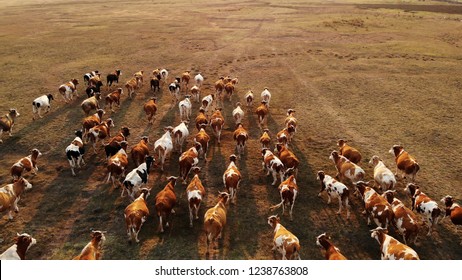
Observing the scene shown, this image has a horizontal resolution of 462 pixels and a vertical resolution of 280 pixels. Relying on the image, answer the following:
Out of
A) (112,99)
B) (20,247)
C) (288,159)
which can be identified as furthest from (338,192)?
(112,99)

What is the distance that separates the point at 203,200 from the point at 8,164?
31.6 feet

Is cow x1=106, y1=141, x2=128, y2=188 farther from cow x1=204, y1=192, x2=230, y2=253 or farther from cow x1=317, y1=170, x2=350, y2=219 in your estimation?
cow x1=317, y1=170, x2=350, y2=219

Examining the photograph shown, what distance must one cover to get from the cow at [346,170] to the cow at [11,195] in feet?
41.7

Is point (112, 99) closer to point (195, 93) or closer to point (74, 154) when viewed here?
point (195, 93)

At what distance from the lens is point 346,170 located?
1477 cm

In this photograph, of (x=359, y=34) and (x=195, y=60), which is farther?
(x=359, y=34)

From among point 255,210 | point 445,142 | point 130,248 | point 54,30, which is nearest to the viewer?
point 130,248

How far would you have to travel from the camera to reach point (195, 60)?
33.7 metres

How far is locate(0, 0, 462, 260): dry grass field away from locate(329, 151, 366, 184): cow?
34.5 inches

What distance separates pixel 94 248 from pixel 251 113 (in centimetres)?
1386

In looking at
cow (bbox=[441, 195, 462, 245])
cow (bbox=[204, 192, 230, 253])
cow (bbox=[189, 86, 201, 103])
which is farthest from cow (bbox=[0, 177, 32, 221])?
cow (bbox=[441, 195, 462, 245])

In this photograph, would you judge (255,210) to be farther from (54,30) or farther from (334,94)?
(54,30)

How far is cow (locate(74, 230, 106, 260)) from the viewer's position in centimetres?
1019

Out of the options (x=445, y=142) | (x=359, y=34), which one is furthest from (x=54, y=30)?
(x=445, y=142)
